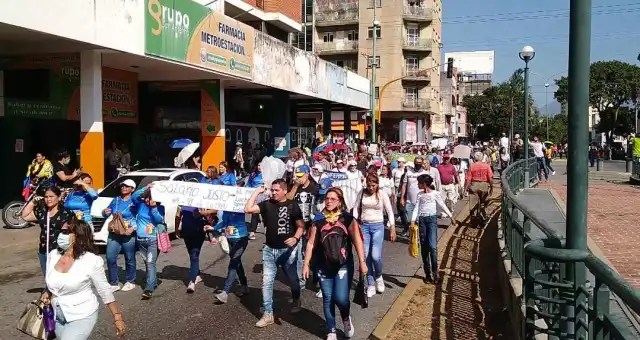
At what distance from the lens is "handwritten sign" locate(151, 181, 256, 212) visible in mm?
8477

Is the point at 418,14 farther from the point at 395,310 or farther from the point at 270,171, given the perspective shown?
the point at 395,310

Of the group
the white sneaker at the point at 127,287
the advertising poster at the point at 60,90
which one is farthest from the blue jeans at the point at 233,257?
the advertising poster at the point at 60,90

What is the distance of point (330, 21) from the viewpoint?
220 feet

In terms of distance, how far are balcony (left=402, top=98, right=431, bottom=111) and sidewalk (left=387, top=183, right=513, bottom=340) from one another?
54250 mm

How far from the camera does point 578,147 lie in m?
4.16

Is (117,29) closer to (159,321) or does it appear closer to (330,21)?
(159,321)

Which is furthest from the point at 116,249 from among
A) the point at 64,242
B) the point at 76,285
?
the point at 76,285

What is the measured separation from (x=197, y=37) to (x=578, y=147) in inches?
591

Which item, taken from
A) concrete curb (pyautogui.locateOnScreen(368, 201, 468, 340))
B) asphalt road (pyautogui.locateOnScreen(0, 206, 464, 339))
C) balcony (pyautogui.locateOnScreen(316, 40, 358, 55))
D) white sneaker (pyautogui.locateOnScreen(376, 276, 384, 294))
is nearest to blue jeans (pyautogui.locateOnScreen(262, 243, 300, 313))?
asphalt road (pyautogui.locateOnScreen(0, 206, 464, 339))

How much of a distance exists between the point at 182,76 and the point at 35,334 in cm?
1641

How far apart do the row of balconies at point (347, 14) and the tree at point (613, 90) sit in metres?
24.7

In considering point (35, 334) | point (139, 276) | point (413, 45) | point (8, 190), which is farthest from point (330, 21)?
point (35, 334)

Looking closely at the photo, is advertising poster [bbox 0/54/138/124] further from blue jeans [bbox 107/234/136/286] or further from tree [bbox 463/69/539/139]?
tree [bbox 463/69/539/139]

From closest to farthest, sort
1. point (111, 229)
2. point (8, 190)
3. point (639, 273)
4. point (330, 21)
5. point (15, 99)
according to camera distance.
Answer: point (111, 229), point (639, 273), point (15, 99), point (8, 190), point (330, 21)
